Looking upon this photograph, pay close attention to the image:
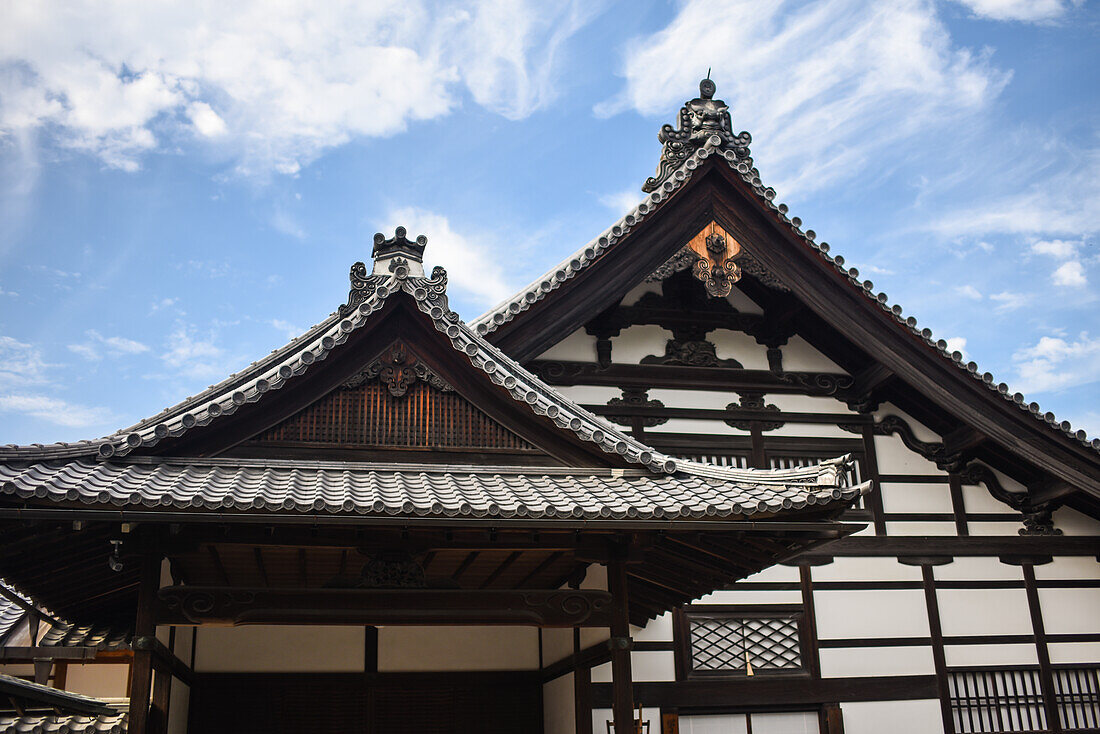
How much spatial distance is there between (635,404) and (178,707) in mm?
6347

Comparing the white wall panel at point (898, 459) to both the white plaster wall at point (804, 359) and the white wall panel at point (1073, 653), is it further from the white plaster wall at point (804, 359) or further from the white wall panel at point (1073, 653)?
the white wall panel at point (1073, 653)

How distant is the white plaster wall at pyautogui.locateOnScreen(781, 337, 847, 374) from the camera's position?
13.0 meters

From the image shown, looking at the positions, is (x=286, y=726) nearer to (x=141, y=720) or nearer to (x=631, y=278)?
(x=141, y=720)

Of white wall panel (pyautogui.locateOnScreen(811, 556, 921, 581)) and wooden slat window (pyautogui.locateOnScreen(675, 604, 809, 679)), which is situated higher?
white wall panel (pyautogui.locateOnScreen(811, 556, 921, 581))

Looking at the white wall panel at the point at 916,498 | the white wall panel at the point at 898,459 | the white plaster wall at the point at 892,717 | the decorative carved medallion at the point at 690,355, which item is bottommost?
the white plaster wall at the point at 892,717

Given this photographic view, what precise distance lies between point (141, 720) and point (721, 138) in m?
9.23

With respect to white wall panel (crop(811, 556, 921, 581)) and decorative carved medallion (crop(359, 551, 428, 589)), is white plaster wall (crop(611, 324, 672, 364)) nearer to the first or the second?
white wall panel (crop(811, 556, 921, 581))

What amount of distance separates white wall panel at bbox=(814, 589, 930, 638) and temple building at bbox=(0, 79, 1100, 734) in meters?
0.04

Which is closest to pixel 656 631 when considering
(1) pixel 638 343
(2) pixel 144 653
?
(1) pixel 638 343

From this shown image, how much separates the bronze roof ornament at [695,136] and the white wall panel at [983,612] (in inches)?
252

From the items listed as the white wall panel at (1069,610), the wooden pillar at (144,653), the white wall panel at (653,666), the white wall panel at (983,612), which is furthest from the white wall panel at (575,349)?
the white wall panel at (1069,610)

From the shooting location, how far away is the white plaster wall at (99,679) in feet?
41.3

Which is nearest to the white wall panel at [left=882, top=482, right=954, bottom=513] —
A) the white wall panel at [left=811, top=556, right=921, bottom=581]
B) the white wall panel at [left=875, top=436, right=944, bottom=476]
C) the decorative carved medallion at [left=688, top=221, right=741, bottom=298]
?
the white wall panel at [left=875, top=436, right=944, bottom=476]

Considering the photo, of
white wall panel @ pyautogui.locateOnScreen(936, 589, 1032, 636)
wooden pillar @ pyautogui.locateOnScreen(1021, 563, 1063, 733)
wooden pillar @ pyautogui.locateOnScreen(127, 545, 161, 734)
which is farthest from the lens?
white wall panel @ pyautogui.locateOnScreen(936, 589, 1032, 636)
